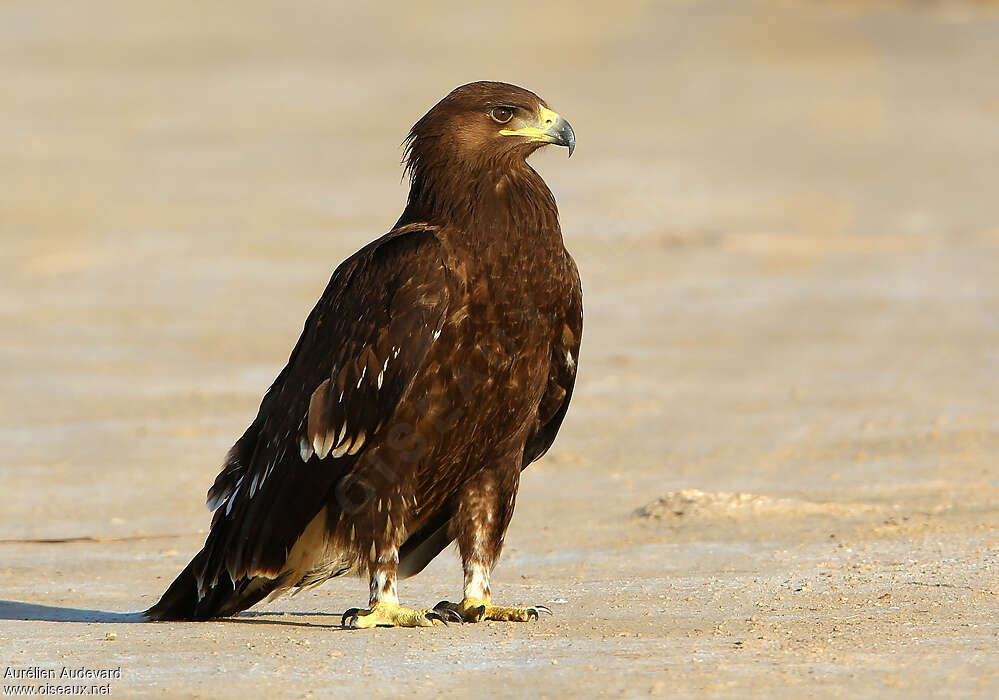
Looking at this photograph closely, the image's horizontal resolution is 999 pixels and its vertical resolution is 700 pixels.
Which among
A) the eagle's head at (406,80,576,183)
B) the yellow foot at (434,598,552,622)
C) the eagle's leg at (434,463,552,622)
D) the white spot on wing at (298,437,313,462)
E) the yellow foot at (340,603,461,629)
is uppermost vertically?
the eagle's head at (406,80,576,183)

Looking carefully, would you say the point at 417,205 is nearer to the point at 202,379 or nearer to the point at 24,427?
the point at 24,427

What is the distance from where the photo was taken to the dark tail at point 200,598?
7254mm

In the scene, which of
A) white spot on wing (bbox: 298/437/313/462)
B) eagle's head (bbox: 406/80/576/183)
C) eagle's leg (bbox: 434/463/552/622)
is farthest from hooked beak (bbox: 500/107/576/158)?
white spot on wing (bbox: 298/437/313/462)

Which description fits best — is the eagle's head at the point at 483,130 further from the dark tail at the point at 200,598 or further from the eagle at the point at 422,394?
the dark tail at the point at 200,598

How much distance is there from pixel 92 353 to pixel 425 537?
850 cm

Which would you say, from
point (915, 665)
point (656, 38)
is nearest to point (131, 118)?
point (656, 38)

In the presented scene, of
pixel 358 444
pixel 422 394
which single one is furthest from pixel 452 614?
pixel 422 394

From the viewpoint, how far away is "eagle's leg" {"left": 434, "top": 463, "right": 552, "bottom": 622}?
723 centimetres

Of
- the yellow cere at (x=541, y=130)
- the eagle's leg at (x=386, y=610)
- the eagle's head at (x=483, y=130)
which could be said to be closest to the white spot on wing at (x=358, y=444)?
the eagle's leg at (x=386, y=610)

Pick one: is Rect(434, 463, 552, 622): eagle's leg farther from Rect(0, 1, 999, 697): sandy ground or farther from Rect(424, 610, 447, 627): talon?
Rect(0, 1, 999, 697): sandy ground

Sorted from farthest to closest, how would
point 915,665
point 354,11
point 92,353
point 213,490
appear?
1. point 354,11
2. point 92,353
3. point 213,490
4. point 915,665

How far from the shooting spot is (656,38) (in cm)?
3278

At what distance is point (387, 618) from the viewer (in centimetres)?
691

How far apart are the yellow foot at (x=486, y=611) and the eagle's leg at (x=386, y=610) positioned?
5.3 inches
